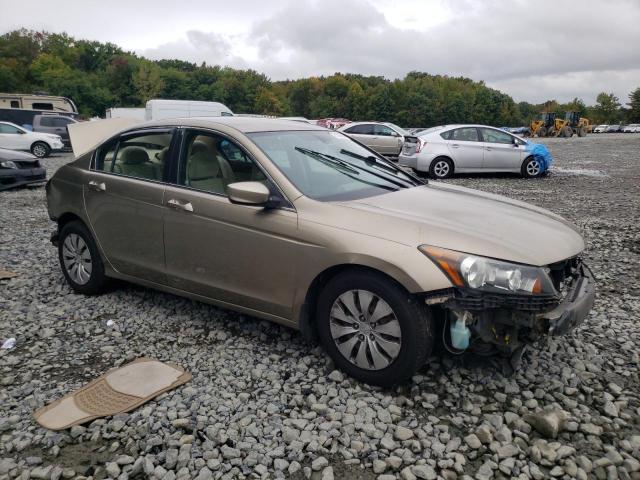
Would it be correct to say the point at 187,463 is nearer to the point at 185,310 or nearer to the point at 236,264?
the point at 236,264

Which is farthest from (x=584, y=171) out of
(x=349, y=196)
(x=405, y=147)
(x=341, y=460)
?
(x=341, y=460)

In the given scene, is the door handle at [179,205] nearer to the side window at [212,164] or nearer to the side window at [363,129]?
the side window at [212,164]

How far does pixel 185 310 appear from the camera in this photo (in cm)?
448

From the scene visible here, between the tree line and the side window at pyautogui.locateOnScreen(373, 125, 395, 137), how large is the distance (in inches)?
2536

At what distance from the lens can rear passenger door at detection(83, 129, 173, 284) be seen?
411cm

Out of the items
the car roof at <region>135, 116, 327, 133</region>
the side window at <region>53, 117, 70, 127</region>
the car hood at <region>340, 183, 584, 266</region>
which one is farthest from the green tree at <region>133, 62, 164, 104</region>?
the car hood at <region>340, 183, 584, 266</region>

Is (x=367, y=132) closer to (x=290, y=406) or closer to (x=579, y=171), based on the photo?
(x=579, y=171)

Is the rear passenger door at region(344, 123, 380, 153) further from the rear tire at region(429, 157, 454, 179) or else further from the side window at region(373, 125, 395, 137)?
the rear tire at region(429, 157, 454, 179)

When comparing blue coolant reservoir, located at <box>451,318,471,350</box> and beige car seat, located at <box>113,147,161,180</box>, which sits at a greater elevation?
beige car seat, located at <box>113,147,161,180</box>

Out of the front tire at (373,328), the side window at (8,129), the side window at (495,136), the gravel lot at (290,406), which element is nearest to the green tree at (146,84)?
the side window at (8,129)

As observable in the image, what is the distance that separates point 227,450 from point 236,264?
134 cm

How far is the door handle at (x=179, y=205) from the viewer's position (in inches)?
152

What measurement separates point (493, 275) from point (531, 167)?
13006 mm

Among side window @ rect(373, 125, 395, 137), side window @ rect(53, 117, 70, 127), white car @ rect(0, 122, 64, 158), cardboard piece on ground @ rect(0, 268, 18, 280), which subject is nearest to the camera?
cardboard piece on ground @ rect(0, 268, 18, 280)
